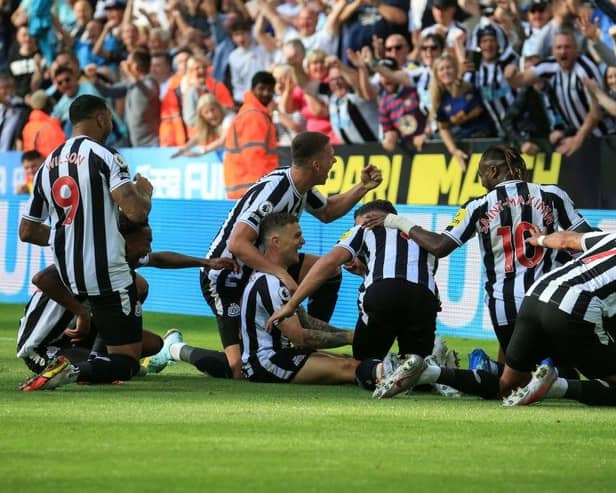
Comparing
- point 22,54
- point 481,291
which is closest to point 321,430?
point 481,291

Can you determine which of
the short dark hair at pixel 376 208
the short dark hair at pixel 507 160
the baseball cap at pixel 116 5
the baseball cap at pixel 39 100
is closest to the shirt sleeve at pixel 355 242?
the short dark hair at pixel 376 208

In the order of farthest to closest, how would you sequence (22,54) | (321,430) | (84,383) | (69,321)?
(22,54)
(69,321)
(84,383)
(321,430)

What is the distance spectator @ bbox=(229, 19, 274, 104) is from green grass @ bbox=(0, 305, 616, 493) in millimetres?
9942

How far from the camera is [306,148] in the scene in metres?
10.4

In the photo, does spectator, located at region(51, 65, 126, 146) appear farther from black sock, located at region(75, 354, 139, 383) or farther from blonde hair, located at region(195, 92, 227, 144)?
black sock, located at region(75, 354, 139, 383)

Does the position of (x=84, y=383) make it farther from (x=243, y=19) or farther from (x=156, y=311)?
(x=243, y=19)

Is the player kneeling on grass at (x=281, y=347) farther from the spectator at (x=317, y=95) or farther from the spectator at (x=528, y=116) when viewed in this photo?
the spectator at (x=317, y=95)

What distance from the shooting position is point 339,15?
687 inches

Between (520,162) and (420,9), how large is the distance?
7.90 metres

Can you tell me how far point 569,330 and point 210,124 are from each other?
35.8ft

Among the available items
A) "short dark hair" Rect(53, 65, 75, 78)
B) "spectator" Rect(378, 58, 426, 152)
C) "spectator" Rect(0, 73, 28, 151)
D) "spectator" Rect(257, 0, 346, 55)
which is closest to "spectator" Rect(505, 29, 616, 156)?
"spectator" Rect(378, 58, 426, 152)

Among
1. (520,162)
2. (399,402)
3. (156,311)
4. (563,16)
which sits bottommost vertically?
A: (156,311)

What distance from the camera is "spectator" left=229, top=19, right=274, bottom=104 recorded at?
18.8 m

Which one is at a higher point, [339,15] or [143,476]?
[339,15]
